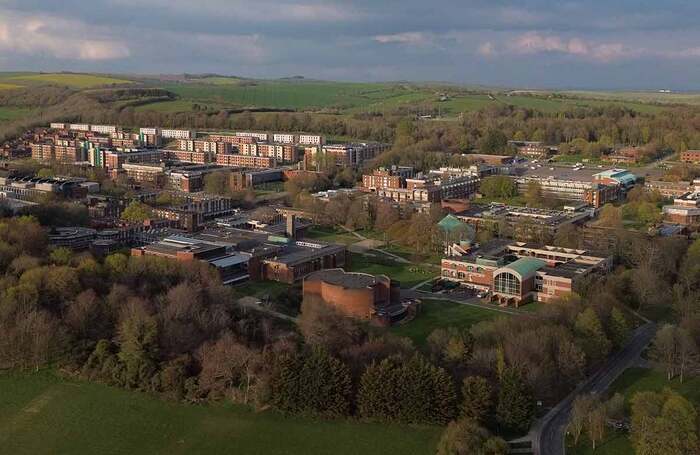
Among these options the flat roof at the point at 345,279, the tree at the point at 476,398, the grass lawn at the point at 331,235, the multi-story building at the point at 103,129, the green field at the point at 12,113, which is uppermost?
the green field at the point at 12,113

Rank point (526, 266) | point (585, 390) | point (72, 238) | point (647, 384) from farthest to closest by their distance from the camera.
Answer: point (72, 238) → point (526, 266) → point (647, 384) → point (585, 390)

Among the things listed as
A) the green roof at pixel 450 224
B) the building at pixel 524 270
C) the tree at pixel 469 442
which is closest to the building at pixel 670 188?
the green roof at pixel 450 224

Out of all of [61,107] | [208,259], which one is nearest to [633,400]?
[208,259]

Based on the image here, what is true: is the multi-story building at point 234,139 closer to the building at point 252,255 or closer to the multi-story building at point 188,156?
the multi-story building at point 188,156

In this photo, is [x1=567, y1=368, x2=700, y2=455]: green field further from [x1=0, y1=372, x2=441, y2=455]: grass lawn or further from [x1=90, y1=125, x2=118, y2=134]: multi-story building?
[x1=90, y1=125, x2=118, y2=134]: multi-story building

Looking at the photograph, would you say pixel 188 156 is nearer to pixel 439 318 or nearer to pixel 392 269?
pixel 392 269

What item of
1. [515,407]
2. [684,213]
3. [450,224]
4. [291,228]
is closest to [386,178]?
[450,224]

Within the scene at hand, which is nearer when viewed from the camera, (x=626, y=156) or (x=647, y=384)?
(x=647, y=384)
